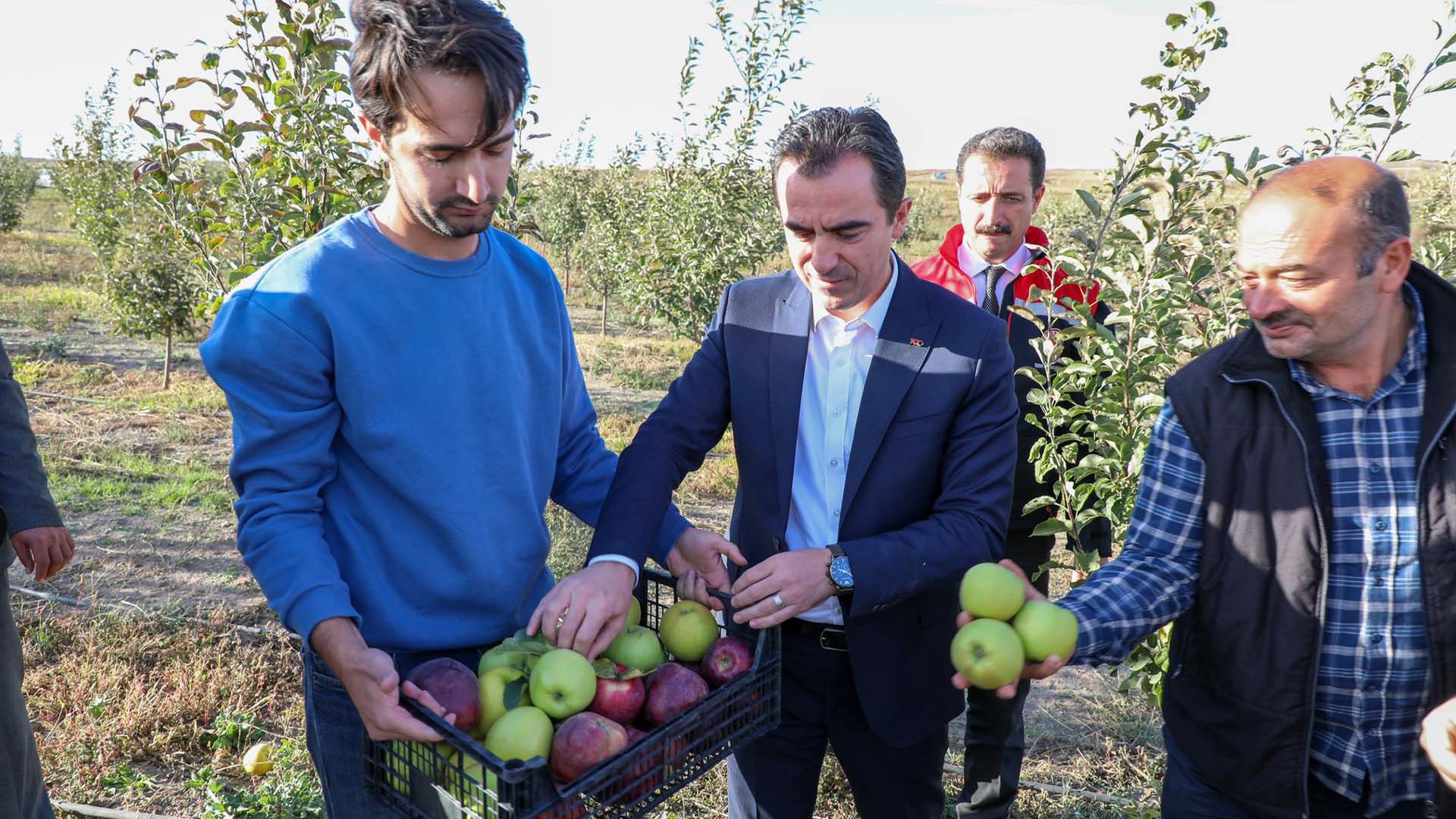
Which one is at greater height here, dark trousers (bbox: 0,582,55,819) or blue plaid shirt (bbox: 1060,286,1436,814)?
blue plaid shirt (bbox: 1060,286,1436,814)

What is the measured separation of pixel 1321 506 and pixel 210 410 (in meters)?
10.3

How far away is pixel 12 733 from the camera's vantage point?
2582 millimetres

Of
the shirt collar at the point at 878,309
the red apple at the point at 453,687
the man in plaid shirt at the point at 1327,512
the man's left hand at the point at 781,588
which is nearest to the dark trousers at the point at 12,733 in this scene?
the red apple at the point at 453,687

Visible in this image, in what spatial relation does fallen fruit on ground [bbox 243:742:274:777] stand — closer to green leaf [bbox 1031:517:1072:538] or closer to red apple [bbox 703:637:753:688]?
red apple [bbox 703:637:753:688]

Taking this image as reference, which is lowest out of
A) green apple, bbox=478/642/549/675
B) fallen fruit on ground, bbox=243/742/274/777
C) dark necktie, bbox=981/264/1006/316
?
fallen fruit on ground, bbox=243/742/274/777

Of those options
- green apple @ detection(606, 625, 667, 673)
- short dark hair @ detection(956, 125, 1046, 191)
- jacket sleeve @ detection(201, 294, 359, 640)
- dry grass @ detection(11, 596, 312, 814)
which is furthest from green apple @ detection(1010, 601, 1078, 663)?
dry grass @ detection(11, 596, 312, 814)

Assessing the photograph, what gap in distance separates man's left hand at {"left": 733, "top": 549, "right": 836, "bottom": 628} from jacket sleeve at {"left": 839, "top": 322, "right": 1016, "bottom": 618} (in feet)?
0.25

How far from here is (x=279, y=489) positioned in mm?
1739

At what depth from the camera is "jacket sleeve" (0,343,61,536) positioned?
2.68 meters

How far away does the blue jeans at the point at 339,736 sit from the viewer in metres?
1.85

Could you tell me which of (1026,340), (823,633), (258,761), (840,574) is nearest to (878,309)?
(840,574)

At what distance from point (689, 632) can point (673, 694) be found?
27 centimetres

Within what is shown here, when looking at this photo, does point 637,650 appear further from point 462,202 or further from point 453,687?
point 462,202

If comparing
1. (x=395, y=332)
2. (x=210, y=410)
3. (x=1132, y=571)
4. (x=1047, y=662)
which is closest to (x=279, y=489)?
(x=395, y=332)
